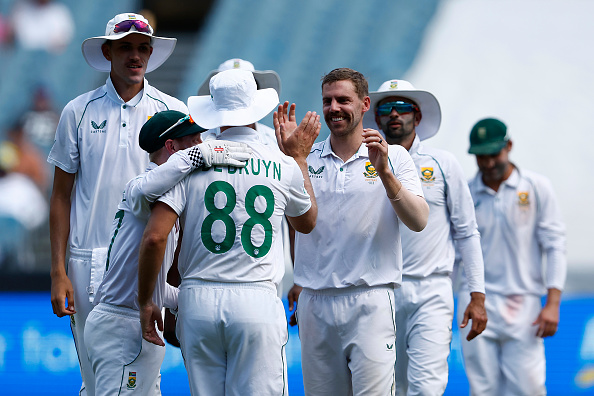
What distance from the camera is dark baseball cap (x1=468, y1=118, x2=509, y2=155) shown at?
643 centimetres

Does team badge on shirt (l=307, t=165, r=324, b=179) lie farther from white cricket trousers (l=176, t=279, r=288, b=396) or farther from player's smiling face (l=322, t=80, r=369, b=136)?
white cricket trousers (l=176, t=279, r=288, b=396)

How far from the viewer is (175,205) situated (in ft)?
12.4

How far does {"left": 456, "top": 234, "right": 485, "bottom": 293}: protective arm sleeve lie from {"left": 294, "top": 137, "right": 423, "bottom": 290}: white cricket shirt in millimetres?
884

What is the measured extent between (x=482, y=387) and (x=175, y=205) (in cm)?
341

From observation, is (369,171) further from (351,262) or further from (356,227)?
(351,262)

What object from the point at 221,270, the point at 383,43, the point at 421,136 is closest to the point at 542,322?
the point at 421,136

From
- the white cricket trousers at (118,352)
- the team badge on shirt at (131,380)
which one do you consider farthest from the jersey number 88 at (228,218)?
the team badge on shirt at (131,380)

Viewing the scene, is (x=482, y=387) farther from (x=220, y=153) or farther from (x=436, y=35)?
(x=436, y=35)

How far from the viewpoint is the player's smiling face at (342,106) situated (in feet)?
15.2

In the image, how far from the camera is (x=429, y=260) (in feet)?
17.3

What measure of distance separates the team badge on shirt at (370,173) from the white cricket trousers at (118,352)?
141cm

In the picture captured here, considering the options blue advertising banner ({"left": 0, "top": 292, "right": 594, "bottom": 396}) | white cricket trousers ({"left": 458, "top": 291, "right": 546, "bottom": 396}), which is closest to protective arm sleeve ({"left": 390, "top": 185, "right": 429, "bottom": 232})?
white cricket trousers ({"left": 458, "top": 291, "right": 546, "bottom": 396})

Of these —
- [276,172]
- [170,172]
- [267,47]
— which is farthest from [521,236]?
[267,47]

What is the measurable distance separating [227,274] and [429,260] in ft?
6.03
